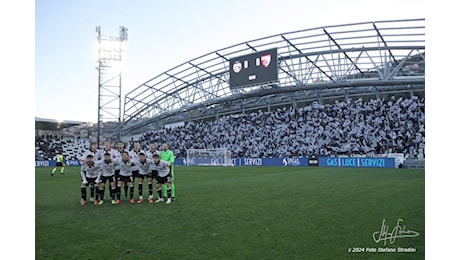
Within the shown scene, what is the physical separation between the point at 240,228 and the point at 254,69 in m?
22.2

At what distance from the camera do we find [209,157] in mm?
33250

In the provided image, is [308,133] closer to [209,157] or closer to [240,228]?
[209,157]

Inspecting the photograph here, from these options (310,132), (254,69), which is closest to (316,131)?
(310,132)

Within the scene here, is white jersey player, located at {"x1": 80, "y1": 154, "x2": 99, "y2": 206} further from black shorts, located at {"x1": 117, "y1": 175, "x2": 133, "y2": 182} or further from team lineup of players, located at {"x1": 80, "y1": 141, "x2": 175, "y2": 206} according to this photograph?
black shorts, located at {"x1": 117, "y1": 175, "x2": 133, "y2": 182}

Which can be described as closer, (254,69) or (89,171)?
(89,171)

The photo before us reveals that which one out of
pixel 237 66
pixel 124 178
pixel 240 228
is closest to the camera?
pixel 240 228

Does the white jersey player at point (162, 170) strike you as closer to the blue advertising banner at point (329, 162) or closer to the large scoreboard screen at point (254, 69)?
the blue advertising banner at point (329, 162)

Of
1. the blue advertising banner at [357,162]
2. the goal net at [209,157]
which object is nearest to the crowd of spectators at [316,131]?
the blue advertising banner at [357,162]

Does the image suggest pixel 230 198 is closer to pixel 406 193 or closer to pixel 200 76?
pixel 406 193

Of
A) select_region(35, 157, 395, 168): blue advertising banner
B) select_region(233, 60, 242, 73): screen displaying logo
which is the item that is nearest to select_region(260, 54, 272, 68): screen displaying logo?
select_region(233, 60, 242, 73): screen displaying logo

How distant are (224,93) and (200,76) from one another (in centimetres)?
258

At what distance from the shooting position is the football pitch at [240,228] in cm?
463

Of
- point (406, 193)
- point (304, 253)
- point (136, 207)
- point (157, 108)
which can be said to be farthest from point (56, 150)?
point (304, 253)

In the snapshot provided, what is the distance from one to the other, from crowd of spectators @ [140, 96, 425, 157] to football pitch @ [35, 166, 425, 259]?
1574cm
